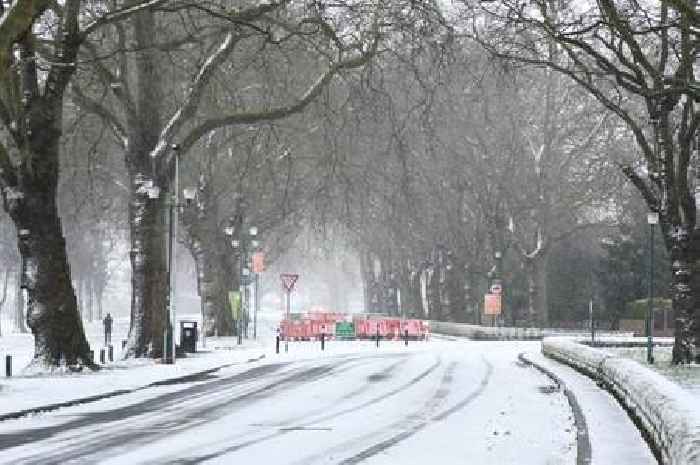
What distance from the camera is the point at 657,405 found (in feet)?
45.3

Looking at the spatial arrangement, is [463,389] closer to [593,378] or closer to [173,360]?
[593,378]

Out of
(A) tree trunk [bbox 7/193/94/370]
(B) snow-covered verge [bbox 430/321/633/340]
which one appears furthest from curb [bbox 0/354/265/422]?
(B) snow-covered verge [bbox 430/321/633/340]

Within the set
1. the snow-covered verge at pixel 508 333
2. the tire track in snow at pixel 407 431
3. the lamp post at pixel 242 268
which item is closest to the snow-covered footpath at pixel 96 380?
the tire track in snow at pixel 407 431

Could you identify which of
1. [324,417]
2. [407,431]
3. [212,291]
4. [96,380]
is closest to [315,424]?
[324,417]

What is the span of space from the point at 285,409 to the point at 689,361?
42.5 ft

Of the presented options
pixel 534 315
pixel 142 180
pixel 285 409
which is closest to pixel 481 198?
pixel 534 315

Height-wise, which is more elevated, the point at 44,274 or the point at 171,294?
the point at 44,274

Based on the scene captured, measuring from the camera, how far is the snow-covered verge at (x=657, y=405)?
1021 centimetres

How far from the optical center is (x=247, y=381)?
27.2m

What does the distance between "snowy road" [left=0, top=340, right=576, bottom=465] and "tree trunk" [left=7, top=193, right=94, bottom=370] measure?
10.2 ft

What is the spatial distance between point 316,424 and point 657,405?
5.39 meters

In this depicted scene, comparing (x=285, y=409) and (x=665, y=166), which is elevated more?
Answer: (x=665, y=166)

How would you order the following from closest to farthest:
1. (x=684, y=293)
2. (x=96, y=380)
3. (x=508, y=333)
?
(x=96, y=380) → (x=684, y=293) → (x=508, y=333)

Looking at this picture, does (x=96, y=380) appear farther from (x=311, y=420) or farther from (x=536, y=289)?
(x=536, y=289)
